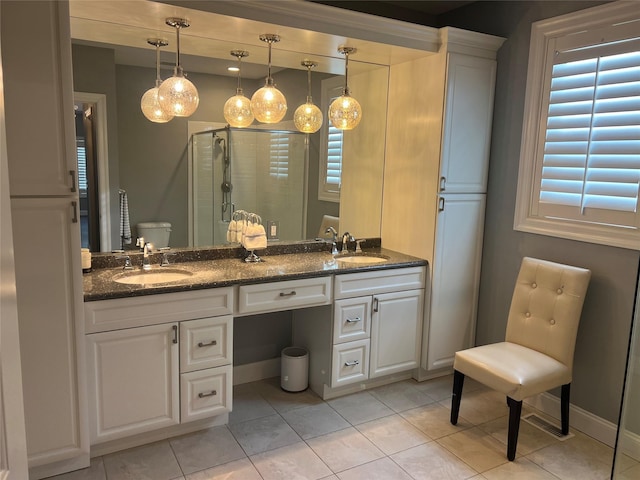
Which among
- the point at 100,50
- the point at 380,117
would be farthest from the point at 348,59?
the point at 100,50

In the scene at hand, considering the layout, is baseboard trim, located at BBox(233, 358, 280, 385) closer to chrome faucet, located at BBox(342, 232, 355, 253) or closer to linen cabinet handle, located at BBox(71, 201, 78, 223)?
chrome faucet, located at BBox(342, 232, 355, 253)

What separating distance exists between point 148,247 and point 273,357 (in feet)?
3.74

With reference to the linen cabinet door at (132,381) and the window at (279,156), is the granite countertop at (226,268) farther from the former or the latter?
the window at (279,156)

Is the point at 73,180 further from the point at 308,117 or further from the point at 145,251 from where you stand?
the point at 308,117

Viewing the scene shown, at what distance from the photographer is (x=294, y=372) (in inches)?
120

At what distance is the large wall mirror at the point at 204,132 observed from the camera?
2.53 metres

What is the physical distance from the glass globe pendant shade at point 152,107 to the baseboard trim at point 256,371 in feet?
5.34

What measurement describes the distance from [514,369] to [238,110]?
6.92ft

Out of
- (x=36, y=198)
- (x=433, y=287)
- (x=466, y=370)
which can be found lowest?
(x=466, y=370)

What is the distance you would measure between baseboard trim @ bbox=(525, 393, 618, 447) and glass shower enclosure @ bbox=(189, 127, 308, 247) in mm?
1831

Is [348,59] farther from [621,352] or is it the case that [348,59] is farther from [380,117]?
[621,352]

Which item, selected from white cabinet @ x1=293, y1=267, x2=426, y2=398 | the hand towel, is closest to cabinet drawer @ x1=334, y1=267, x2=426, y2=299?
white cabinet @ x1=293, y1=267, x2=426, y2=398

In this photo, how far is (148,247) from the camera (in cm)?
276

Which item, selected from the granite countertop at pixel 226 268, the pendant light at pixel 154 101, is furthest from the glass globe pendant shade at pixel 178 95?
the granite countertop at pixel 226 268
